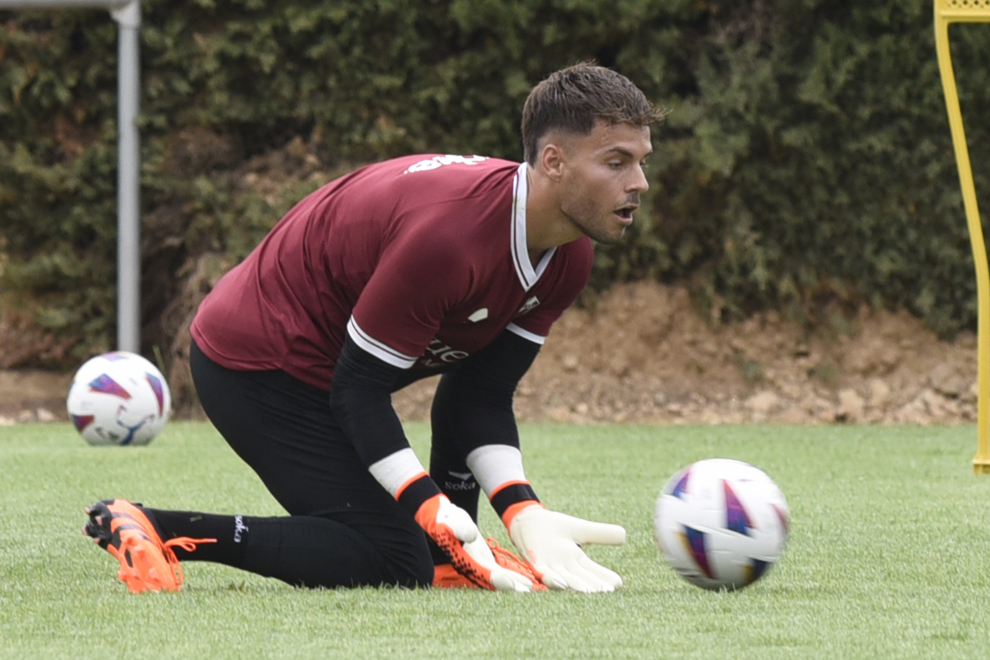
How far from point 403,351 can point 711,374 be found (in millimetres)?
8861

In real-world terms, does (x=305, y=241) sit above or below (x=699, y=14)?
below

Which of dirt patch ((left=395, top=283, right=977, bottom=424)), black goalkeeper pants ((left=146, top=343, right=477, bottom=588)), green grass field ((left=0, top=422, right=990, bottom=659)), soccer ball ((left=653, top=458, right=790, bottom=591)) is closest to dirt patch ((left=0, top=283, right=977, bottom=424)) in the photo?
dirt patch ((left=395, top=283, right=977, bottom=424))

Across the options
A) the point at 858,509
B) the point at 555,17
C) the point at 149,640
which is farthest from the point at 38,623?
the point at 555,17

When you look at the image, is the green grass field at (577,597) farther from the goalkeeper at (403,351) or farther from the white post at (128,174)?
the white post at (128,174)

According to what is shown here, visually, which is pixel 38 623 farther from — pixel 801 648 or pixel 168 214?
pixel 168 214

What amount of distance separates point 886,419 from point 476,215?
28.7ft

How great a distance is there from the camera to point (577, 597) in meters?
3.59

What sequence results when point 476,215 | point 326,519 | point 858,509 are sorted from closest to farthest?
point 476,215
point 326,519
point 858,509

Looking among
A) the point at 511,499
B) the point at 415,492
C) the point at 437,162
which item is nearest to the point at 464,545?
the point at 415,492

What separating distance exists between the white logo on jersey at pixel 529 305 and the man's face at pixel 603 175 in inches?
15.8

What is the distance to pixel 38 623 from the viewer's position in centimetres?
329

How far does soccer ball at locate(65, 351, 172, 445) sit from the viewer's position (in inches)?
336

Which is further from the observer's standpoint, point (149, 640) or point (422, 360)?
point (422, 360)

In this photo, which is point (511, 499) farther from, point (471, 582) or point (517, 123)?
point (517, 123)
